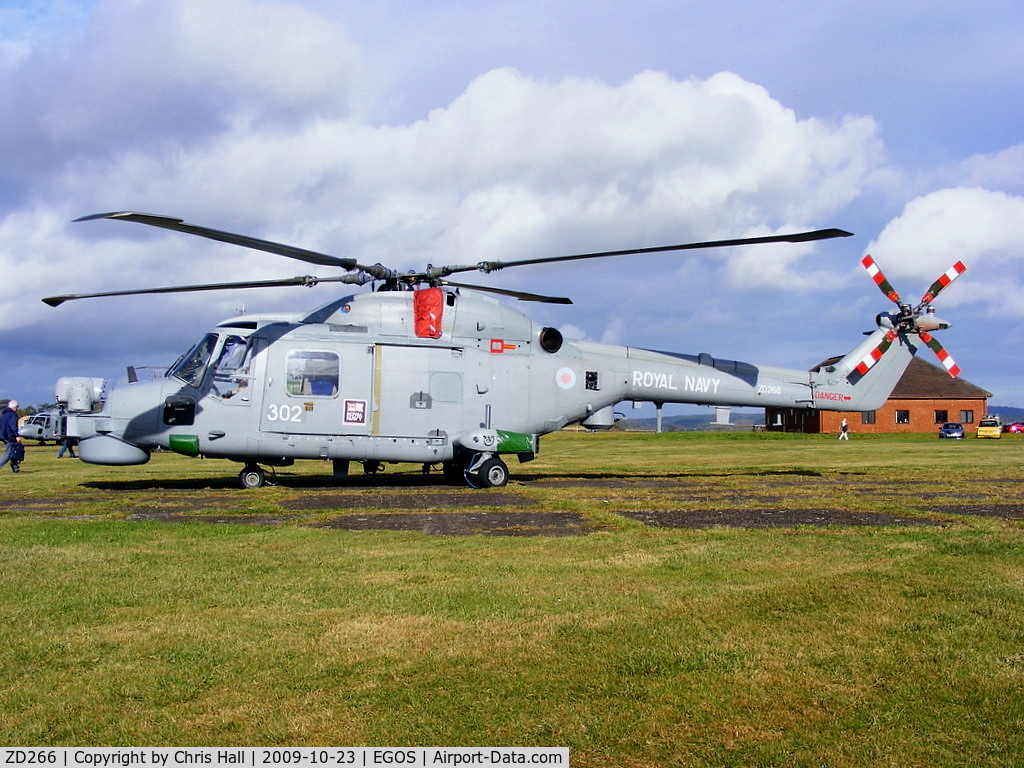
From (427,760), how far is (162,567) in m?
5.12

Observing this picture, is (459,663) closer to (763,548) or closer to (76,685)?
(76,685)

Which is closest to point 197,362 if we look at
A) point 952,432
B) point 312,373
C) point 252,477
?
point 312,373

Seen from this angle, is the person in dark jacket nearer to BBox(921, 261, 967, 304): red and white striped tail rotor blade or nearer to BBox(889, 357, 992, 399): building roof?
BBox(921, 261, 967, 304): red and white striped tail rotor blade

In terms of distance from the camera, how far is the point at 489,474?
17375 millimetres

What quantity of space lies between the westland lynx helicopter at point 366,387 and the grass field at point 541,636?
4.96m

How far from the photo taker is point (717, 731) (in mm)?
4094

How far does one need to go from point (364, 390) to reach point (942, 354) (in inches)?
556

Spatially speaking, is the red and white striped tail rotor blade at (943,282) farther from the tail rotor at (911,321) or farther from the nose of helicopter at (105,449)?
the nose of helicopter at (105,449)

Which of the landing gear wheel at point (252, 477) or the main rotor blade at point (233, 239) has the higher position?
the main rotor blade at point (233, 239)

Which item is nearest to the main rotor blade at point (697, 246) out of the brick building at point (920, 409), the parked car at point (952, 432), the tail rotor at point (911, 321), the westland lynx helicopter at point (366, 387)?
the westland lynx helicopter at point (366, 387)

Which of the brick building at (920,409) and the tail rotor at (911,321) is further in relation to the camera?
the brick building at (920,409)

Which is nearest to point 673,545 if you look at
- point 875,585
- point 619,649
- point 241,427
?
point 875,585

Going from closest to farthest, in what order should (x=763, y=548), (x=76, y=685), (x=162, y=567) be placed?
1. (x=76, y=685)
2. (x=162, y=567)
3. (x=763, y=548)

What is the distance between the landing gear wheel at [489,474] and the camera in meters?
17.3
